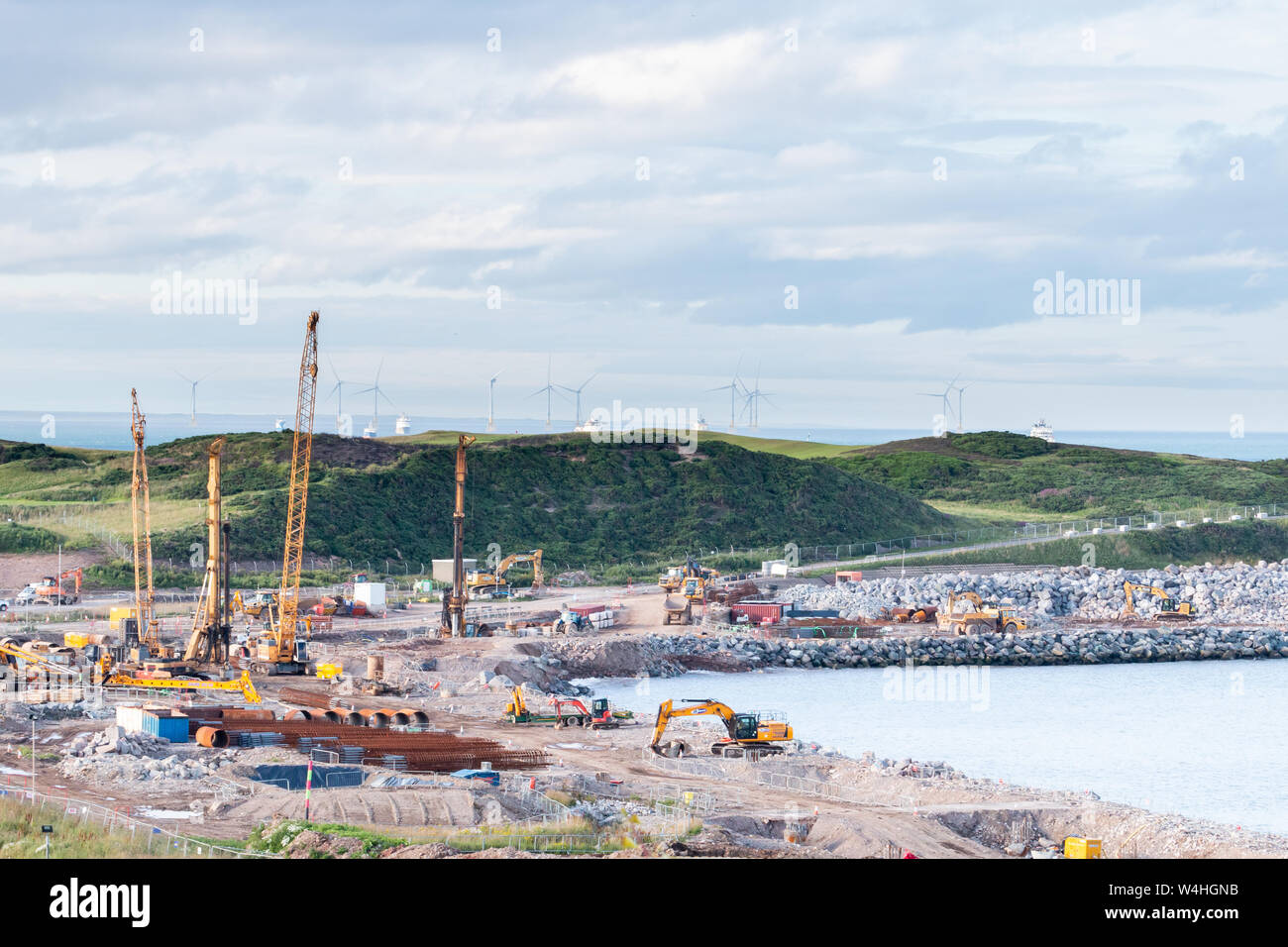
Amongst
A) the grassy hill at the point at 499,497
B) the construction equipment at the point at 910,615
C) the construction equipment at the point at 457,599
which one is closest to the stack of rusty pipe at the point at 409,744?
the construction equipment at the point at 457,599

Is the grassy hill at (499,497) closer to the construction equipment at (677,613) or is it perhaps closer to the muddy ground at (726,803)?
the construction equipment at (677,613)

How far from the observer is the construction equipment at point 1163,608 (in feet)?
276

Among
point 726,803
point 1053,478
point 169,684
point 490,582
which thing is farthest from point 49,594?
point 1053,478

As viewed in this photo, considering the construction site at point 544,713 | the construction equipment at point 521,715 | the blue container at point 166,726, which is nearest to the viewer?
the construction site at point 544,713

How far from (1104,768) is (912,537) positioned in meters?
74.5

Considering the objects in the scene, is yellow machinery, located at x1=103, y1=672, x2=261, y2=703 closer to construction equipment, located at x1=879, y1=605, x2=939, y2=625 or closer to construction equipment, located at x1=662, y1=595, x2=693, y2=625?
construction equipment, located at x1=662, y1=595, x2=693, y2=625

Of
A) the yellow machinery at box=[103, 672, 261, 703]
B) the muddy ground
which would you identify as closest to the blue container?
the muddy ground

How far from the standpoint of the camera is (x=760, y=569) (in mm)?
103125

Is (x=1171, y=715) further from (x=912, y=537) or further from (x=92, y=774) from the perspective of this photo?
(x=912, y=537)

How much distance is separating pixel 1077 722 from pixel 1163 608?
33.6 m

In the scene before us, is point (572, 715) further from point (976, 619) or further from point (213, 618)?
point (976, 619)

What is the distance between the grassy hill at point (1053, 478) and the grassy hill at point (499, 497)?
18601 millimetres
